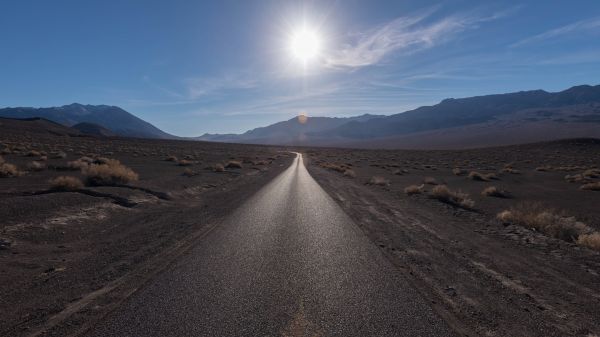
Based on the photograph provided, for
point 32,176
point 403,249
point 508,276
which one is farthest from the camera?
point 32,176

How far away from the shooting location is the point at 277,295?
542 cm

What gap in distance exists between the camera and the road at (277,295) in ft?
14.5

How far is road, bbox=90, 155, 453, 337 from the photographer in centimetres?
443

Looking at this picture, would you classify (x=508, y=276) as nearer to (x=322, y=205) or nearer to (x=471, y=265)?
A: (x=471, y=265)

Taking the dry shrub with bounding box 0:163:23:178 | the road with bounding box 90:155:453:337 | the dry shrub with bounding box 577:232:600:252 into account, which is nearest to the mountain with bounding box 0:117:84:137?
the dry shrub with bounding box 0:163:23:178

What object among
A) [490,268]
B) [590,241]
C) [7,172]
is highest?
[7,172]

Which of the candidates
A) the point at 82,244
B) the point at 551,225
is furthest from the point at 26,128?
the point at 551,225

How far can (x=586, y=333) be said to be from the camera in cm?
459

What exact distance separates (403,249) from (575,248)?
4.80 metres

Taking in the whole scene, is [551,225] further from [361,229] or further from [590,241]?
[361,229]

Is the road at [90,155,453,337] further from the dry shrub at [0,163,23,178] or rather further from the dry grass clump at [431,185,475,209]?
the dry shrub at [0,163,23,178]

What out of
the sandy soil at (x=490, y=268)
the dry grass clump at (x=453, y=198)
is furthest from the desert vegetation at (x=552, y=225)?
the dry grass clump at (x=453, y=198)

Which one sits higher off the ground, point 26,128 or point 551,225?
point 26,128

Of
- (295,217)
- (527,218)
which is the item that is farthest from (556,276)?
(295,217)
